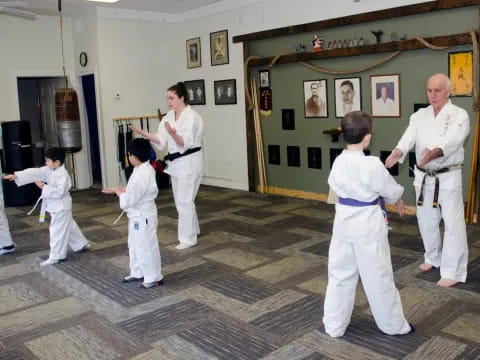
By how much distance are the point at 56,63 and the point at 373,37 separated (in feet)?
16.5

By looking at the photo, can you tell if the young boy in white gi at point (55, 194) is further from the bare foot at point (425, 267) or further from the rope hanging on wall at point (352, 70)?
the rope hanging on wall at point (352, 70)

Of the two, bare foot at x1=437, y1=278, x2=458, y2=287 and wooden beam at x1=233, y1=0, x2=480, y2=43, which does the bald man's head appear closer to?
bare foot at x1=437, y1=278, x2=458, y2=287

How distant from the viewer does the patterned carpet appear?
2.94 m

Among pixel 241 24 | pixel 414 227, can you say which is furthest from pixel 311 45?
pixel 414 227

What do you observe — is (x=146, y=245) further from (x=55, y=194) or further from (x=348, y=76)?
(x=348, y=76)

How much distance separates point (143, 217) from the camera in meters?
3.88

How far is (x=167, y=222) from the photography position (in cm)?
614

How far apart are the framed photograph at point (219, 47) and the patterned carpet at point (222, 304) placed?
3270mm

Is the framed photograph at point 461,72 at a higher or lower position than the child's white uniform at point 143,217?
higher

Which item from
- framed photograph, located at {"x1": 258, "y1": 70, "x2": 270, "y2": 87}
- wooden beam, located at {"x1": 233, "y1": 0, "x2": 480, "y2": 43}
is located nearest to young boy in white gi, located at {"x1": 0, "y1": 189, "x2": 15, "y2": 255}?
framed photograph, located at {"x1": 258, "y1": 70, "x2": 270, "y2": 87}

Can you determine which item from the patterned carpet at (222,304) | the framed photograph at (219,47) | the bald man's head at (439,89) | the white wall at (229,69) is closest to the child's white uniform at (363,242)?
the patterned carpet at (222,304)

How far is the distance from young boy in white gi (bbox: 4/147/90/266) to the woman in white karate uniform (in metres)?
0.86

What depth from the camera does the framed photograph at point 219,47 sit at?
7922 millimetres

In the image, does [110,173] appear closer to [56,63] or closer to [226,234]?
[56,63]
